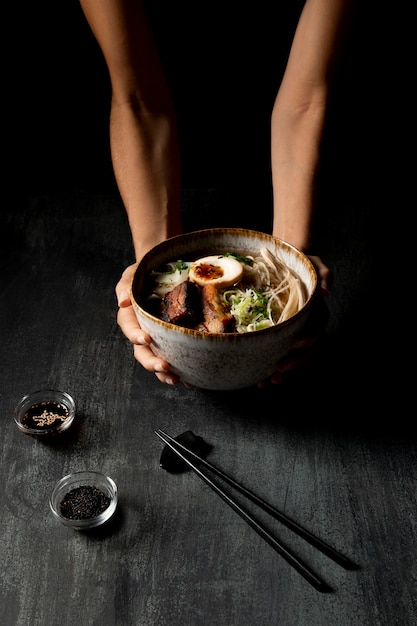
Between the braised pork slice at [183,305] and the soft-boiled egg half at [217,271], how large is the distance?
0.15 feet

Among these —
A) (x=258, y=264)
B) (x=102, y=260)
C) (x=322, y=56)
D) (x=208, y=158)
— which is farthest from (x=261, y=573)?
(x=208, y=158)

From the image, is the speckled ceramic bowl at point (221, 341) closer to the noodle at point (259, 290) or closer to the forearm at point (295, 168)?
the noodle at point (259, 290)

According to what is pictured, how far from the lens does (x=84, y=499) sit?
4.91 ft

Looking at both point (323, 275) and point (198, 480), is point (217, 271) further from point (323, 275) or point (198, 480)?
point (198, 480)

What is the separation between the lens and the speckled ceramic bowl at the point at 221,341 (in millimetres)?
1435

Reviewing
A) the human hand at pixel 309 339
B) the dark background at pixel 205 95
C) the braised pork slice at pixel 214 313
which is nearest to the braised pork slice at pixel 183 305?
the braised pork slice at pixel 214 313

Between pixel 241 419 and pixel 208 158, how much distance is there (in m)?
1.38

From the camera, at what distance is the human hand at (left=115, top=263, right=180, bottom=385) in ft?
5.14

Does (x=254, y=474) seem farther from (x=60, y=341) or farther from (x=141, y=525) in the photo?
(x=60, y=341)

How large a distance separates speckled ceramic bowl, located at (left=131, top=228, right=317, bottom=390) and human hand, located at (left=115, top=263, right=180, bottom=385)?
0.02 meters

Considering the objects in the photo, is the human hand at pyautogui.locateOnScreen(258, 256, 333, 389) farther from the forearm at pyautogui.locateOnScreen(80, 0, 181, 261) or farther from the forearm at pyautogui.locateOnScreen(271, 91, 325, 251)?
the forearm at pyautogui.locateOnScreen(80, 0, 181, 261)

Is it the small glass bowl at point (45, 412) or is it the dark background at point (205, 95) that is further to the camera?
the dark background at point (205, 95)

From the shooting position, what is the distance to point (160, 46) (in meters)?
2.45

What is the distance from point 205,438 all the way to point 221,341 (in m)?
0.34
